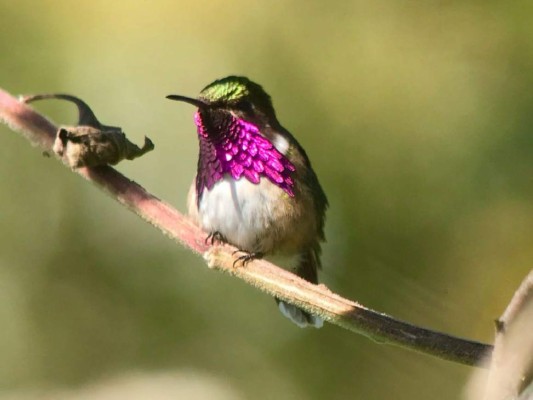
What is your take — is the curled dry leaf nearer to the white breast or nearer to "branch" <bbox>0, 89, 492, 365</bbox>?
"branch" <bbox>0, 89, 492, 365</bbox>

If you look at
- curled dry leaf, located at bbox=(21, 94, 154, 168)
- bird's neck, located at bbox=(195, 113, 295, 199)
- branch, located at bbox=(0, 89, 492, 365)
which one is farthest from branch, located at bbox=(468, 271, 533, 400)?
bird's neck, located at bbox=(195, 113, 295, 199)

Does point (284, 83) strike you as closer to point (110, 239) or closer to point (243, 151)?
point (110, 239)

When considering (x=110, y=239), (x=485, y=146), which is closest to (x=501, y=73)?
(x=485, y=146)

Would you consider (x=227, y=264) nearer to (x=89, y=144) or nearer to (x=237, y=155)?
(x=89, y=144)

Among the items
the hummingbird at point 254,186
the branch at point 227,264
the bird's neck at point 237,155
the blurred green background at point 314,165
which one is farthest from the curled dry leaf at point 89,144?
the blurred green background at point 314,165

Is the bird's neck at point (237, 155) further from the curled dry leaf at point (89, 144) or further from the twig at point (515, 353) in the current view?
the twig at point (515, 353)

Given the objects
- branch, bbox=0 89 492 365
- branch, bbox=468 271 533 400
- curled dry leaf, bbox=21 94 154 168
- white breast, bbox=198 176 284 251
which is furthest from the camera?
white breast, bbox=198 176 284 251

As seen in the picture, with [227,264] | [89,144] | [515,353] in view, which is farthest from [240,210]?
[515,353]
